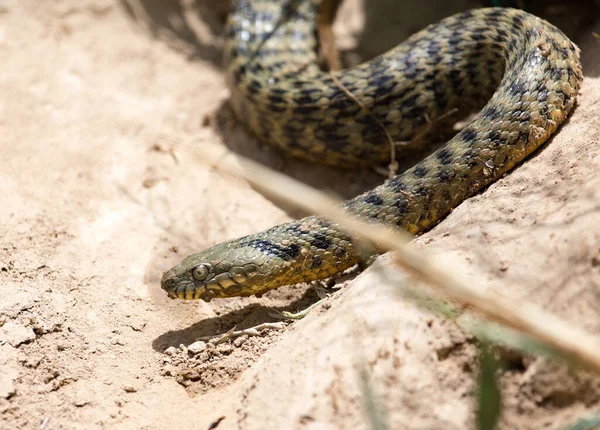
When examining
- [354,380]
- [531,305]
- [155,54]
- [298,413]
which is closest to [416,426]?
[354,380]

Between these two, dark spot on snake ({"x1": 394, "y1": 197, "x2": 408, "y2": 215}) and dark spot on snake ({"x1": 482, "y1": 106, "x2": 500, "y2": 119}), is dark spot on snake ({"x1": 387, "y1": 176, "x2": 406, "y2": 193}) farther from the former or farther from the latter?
dark spot on snake ({"x1": 482, "y1": 106, "x2": 500, "y2": 119})

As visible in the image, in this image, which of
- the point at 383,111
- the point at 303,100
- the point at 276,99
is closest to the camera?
the point at 383,111

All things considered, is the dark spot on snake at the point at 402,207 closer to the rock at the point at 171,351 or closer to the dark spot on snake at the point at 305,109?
the dark spot on snake at the point at 305,109

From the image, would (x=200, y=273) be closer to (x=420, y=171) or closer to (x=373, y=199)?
(x=373, y=199)

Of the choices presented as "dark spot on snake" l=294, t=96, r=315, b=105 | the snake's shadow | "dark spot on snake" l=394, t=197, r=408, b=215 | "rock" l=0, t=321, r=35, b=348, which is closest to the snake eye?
the snake's shadow

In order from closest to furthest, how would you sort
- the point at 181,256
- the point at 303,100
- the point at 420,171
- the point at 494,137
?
the point at 494,137
the point at 420,171
the point at 181,256
the point at 303,100

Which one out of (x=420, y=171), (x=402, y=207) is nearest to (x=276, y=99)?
(x=420, y=171)

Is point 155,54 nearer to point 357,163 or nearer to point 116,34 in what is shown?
point 116,34
